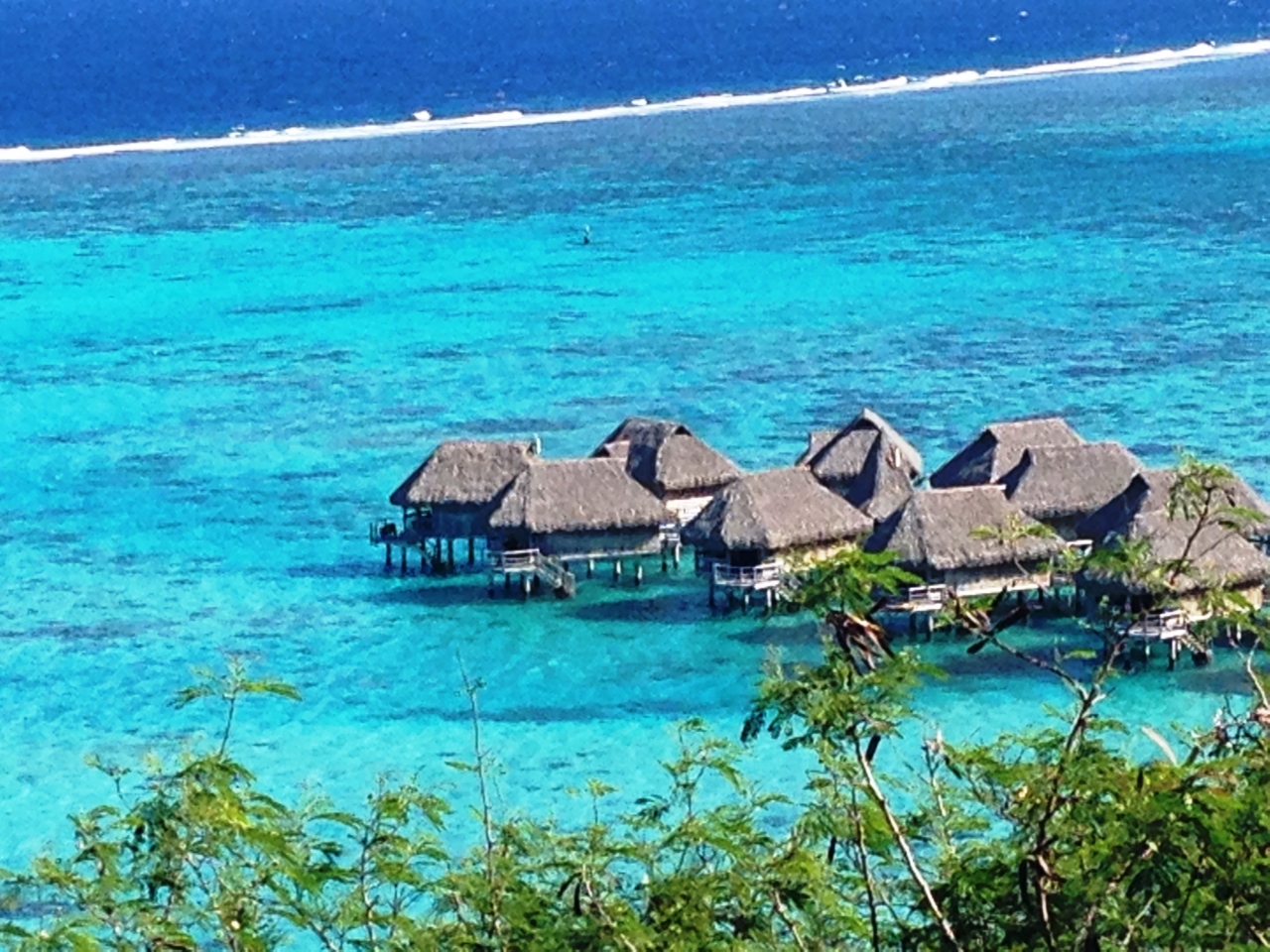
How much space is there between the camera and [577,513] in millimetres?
24109

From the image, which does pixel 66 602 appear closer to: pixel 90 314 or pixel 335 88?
pixel 90 314

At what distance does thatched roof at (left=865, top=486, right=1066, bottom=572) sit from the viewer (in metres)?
21.6

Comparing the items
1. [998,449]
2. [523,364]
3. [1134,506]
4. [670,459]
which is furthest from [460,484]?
[523,364]

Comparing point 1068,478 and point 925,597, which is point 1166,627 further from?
point 1068,478

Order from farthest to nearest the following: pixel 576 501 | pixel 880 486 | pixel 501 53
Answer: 1. pixel 501 53
2. pixel 576 501
3. pixel 880 486

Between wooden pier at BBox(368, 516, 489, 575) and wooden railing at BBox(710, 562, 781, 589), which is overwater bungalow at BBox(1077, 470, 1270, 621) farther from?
wooden pier at BBox(368, 516, 489, 575)

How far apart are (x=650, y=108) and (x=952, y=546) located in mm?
63256

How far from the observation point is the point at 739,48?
110 metres

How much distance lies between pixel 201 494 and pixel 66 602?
4863 millimetres

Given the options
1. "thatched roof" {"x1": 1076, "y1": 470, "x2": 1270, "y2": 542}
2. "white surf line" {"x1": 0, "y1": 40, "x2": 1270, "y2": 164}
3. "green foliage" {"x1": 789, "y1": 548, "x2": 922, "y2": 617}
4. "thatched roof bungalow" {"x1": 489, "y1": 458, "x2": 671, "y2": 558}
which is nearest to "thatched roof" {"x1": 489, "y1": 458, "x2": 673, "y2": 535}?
"thatched roof bungalow" {"x1": 489, "y1": 458, "x2": 671, "y2": 558}

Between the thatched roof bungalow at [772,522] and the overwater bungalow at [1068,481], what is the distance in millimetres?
1457

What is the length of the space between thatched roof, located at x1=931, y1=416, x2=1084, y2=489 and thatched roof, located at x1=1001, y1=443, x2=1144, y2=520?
308mm

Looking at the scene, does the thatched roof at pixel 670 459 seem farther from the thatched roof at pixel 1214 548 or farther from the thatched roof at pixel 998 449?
the thatched roof at pixel 1214 548

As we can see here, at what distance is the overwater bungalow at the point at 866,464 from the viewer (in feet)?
78.4
